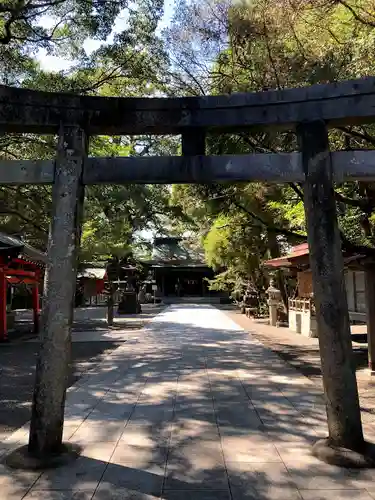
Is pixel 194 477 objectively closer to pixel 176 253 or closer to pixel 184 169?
pixel 184 169

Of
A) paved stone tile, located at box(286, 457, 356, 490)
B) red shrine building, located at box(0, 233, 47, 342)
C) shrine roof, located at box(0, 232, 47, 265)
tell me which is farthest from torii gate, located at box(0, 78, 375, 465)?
shrine roof, located at box(0, 232, 47, 265)

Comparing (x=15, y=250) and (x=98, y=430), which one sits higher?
(x=15, y=250)

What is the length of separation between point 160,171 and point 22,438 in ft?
11.3

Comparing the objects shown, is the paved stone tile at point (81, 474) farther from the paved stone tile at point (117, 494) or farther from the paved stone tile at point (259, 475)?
the paved stone tile at point (259, 475)

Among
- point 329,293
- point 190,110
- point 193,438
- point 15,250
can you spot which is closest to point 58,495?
point 193,438

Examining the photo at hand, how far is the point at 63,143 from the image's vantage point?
16.1 ft

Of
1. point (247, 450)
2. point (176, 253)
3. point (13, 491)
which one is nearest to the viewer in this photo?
point (13, 491)

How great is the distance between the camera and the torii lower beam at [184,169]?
487cm

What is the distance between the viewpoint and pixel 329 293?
15.1 feet

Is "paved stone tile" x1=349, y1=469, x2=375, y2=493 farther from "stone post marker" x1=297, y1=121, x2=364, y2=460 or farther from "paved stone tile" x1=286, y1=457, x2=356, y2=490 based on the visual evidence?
"stone post marker" x1=297, y1=121, x2=364, y2=460

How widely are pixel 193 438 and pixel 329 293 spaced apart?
2.22 meters

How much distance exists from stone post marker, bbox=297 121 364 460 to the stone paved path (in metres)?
0.48

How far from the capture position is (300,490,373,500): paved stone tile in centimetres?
366

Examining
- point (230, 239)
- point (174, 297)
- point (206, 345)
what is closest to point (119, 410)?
point (206, 345)
